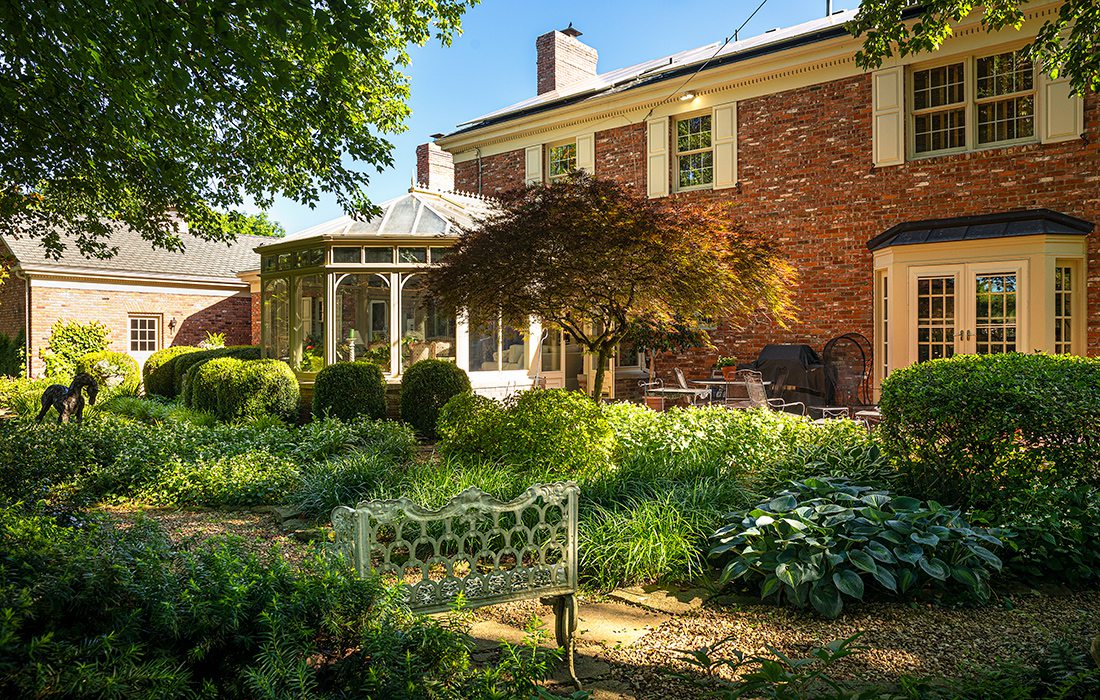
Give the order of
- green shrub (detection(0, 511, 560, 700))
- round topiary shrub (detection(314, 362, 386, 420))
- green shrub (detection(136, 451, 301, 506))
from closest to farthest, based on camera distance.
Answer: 1. green shrub (detection(0, 511, 560, 700))
2. green shrub (detection(136, 451, 301, 506))
3. round topiary shrub (detection(314, 362, 386, 420))

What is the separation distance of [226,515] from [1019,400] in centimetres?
655

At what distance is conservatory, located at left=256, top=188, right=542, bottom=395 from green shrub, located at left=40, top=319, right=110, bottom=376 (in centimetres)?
996

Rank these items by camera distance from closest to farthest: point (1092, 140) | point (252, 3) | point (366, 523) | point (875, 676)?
point (366, 523) → point (875, 676) → point (252, 3) → point (1092, 140)

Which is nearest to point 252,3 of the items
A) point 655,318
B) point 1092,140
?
point 655,318

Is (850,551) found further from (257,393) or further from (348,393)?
(257,393)

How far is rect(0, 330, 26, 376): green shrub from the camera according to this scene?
19.2 metres

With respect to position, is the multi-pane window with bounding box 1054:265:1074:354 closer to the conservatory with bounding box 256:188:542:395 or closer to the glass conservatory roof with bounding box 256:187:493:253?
the conservatory with bounding box 256:188:542:395

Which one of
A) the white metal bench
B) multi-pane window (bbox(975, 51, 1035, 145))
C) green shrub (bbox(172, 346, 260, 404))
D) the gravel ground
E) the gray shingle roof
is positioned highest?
multi-pane window (bbox(975, 51, 1035, 145))

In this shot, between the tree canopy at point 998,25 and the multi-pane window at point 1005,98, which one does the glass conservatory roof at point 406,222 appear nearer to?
the tree canopy at point 998,25

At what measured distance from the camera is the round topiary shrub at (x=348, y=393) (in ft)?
36.4

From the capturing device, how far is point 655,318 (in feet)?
27.5

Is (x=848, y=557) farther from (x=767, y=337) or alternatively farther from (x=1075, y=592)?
(x=767, y=337)

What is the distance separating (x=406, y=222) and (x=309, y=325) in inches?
101

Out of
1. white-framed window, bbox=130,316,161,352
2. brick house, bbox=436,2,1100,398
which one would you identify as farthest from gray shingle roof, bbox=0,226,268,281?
brick house, bbox=436,2,1100,398
